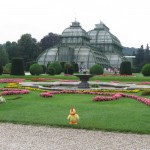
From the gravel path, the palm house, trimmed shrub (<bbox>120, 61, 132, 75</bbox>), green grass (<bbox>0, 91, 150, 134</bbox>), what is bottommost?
the gravel path

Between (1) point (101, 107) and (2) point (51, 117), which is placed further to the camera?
(1) point (101, 107)

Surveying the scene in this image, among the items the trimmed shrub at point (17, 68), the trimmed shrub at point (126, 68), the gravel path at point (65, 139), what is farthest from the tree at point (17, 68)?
the gravel path at point (65, 139)

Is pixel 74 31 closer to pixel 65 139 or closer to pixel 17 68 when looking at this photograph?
pixel 17 68

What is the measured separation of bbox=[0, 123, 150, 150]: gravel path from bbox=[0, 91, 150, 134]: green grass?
55 cm

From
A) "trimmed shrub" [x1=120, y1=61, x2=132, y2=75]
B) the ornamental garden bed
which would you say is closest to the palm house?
"trimmed shrub" [x1=120, y1=61, x2=132, y2=75]

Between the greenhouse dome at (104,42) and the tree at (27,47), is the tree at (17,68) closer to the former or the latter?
the tree at (27,47)

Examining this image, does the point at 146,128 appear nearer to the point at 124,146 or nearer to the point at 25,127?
the point at 124,146

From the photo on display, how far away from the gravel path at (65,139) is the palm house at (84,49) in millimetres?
56001

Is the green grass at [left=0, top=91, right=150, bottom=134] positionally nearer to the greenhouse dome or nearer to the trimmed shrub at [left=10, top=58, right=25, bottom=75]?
the trimmed shrub at [left=10, top=58, right=25, bottom=75]

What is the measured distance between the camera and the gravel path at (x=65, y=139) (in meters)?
7.42

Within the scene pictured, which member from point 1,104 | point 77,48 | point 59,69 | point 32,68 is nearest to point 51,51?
point 77,48

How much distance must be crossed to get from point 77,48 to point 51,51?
554 centimetres

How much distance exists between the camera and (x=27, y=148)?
7.30m

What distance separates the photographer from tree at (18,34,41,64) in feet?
254
